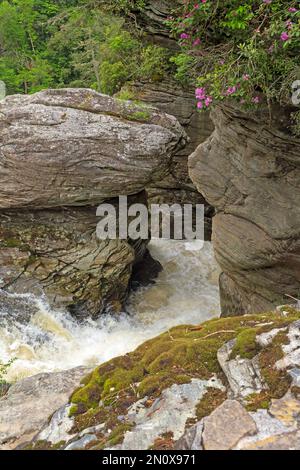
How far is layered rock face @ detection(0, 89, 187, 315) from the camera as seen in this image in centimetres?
1150

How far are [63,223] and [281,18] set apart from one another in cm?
893

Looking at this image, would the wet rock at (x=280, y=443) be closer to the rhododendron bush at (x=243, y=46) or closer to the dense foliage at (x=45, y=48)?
the rhododendron bush at (x=243, y=46)

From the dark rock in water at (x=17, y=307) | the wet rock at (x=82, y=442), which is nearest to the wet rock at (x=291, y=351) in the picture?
the wet rock at (x=82, y=442)

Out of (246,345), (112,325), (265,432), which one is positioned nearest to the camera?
(265,432)

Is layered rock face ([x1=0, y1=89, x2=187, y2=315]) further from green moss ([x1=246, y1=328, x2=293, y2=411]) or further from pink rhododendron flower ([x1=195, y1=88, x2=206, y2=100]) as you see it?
green moss ([x1=246, y1=328, x2=293, y2=411])

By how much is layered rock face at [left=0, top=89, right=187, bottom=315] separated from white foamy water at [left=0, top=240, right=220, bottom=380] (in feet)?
2.38

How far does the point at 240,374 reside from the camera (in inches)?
162

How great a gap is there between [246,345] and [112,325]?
9826mm

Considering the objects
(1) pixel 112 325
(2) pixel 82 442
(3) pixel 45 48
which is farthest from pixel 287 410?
(3) pixel 45 48

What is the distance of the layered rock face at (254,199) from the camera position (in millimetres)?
9616

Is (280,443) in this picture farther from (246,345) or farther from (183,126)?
(183,126)

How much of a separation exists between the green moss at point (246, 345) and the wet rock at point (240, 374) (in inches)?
2.2
